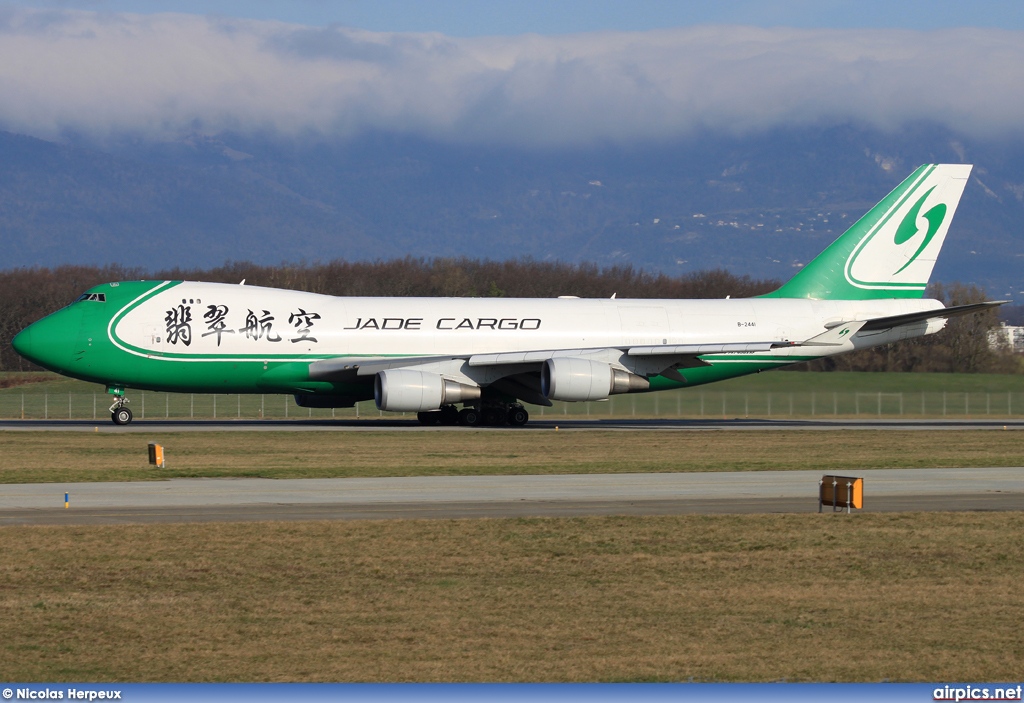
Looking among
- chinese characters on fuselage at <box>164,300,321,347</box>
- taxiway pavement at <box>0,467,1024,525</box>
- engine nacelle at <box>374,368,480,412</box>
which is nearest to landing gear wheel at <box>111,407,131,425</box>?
chinese characters on fuselage at <box>164,300,321,347</box>

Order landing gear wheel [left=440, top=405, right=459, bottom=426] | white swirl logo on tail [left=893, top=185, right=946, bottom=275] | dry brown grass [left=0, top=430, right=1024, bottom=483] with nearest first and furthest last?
dry brown grass [left=0, top=430, right=1024, bottom=483], landing gear wheel [left=440, top=405, right=459, bottom=426], white swirl logo on tail [left=893, top=185, right=946, bottom=275]

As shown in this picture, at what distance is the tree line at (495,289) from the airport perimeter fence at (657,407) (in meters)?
12.6

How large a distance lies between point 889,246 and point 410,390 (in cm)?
2093

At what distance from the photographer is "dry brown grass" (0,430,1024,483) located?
98.5ft

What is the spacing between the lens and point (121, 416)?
4722cm

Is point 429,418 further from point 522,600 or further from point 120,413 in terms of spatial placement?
point 522,600

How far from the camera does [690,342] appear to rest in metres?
48.5

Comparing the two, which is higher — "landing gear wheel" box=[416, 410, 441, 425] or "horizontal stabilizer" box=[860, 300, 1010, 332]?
"horizontal stabilizer" box=[860, 300, 1010, 332]

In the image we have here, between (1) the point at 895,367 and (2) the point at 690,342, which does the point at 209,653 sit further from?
(1) the point at 895,367

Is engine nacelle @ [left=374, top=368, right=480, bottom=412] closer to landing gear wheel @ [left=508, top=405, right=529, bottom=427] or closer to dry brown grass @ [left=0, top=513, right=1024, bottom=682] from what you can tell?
landing gear wheel @ [left=508, top=405, right=529, bottom=427]

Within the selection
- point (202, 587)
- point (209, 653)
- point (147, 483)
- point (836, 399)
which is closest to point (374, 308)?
point (147, 483)

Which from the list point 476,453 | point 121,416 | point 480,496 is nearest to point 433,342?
point 476,453

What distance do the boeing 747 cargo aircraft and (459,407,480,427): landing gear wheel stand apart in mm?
51

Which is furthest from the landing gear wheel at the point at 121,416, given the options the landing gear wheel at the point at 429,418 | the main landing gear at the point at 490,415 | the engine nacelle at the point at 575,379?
the engine nacelle at the point at 575,379
